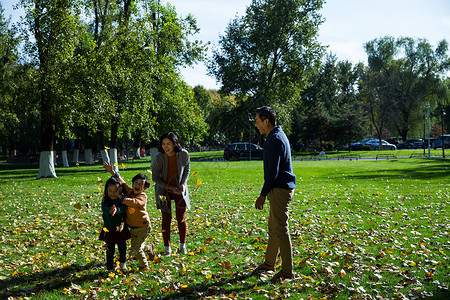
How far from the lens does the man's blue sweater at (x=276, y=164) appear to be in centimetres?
482

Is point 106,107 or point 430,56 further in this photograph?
point 430,56

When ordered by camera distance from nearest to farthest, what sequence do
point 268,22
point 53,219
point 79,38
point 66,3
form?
point 53,219, point 66,3, point 79,38, point 268,22

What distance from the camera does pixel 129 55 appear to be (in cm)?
2406

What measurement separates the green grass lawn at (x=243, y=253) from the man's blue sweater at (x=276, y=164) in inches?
50.7

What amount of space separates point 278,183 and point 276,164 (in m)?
0.26

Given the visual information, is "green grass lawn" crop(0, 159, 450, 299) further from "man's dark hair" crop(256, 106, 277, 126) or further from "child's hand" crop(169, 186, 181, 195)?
"man's dark hair" crop(256, 106, 277, 126)

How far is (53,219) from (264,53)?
3610 cm

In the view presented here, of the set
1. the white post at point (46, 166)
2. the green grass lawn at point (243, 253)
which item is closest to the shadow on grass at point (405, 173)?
the green grass lawn at point (243, 253)

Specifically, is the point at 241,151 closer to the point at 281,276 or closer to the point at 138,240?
the point at 138,240

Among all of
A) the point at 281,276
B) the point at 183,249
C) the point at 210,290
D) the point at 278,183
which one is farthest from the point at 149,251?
the point at 278,183

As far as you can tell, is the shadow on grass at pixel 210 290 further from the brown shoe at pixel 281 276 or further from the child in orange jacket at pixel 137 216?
the child in orange jacket at pixel 137 216

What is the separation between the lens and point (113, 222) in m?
5.36

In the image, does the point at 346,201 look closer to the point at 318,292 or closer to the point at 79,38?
the point at 318,292

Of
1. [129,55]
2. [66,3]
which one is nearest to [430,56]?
[129,55]
